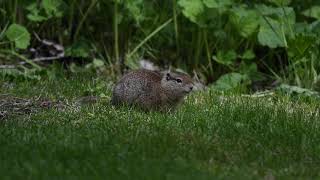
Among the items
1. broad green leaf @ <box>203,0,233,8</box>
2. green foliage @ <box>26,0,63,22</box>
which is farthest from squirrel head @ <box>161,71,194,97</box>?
green foliage @ <box>26,0,63,22</box>

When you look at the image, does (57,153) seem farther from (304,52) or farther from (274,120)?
(304,52)

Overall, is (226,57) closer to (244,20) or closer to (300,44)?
(244,20)

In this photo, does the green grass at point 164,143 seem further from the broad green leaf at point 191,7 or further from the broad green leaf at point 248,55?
the broad green leaf at point 248,55

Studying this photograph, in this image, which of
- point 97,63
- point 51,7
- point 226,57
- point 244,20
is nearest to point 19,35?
point 51,7

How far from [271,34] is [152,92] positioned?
8.70ft

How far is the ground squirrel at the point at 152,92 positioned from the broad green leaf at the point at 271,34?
235 cm

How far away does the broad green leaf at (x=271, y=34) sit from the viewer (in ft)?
34.2

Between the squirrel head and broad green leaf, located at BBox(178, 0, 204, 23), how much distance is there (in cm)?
231

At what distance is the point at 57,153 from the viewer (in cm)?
620

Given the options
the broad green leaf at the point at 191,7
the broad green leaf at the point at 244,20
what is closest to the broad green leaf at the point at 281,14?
the broad green leaf at the point at 244,20

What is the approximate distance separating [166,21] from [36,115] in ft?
12.9

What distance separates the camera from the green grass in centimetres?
583

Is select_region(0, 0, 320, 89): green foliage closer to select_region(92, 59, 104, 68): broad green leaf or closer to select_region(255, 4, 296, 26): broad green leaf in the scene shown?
select_region(255, 4, 296, 26): broad green leaf

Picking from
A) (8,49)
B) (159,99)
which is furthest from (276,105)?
(8,49)
